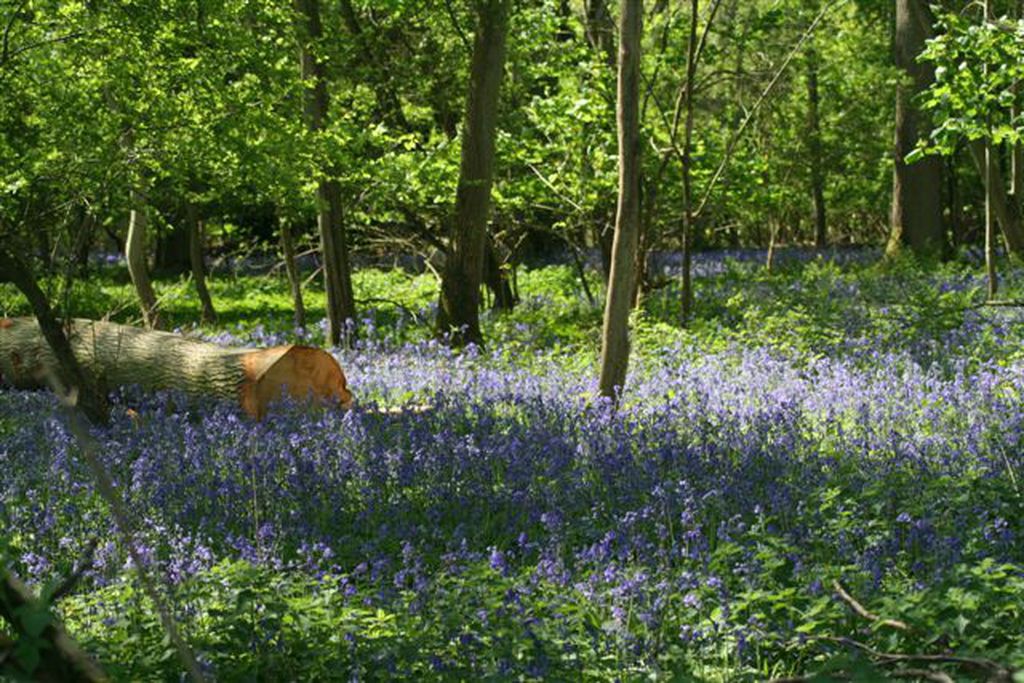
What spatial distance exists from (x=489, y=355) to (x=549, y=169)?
3.86 m

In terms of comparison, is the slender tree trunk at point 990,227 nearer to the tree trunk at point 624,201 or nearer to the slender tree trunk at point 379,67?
the tree trunk at point 624,201

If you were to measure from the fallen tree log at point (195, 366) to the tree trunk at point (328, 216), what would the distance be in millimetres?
3189

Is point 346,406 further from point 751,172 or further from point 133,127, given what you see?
point 751,172

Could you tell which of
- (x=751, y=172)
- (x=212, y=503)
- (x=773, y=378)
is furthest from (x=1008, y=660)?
(x=751, y=172)

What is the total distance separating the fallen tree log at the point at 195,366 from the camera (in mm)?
9523

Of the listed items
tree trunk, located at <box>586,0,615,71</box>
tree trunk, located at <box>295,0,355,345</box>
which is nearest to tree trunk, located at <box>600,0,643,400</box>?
tree trunk, located at <box>295,0,355,345</box>

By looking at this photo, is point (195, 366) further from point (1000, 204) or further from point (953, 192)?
point (953, 192)

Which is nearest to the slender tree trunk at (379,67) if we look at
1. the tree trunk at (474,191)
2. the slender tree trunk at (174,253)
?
the tree trunk at (474,191)

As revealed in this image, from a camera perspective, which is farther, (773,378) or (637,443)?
(773,378)

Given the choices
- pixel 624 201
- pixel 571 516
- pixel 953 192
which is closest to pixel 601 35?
pixel 624 201

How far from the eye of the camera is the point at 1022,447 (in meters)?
6.61

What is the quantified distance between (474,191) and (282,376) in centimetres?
484

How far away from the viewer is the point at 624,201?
8.41 metres

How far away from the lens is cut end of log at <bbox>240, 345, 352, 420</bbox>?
948cm
